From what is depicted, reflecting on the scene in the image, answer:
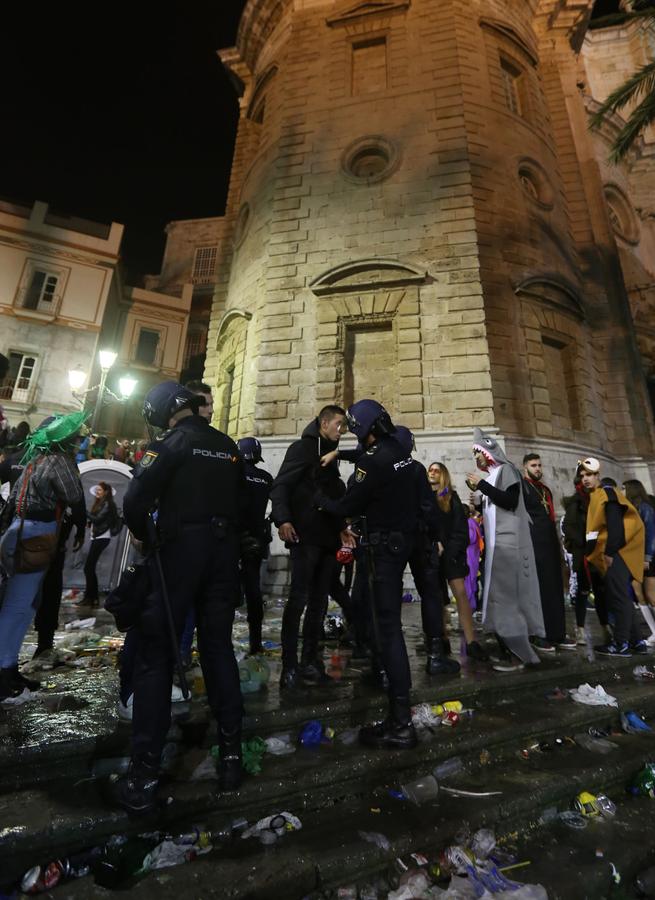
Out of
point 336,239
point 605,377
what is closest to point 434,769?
point 336,239

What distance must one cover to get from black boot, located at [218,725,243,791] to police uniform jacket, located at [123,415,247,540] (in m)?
1.05

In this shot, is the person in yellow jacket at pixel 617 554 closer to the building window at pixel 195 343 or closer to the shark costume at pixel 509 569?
the shark costume at pixel 509 569

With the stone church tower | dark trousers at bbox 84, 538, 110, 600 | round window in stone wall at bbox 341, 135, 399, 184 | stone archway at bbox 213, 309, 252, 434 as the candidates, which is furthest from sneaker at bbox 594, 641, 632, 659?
round window in stone wall at bbox 341, 135, 399, 184

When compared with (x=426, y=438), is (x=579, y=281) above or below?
above

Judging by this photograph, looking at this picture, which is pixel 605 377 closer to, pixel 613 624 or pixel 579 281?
pixel 579 281

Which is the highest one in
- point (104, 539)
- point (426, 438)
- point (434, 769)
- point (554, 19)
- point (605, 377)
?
point (554, 19)

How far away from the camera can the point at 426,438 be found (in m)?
9.64

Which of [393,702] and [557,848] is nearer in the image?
[557,848]

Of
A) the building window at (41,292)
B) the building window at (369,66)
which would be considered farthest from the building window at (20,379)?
the building window at (369,66)

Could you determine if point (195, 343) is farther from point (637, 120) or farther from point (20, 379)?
point (637, 120)

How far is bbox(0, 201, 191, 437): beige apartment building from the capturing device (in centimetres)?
2038

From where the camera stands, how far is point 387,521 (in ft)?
9.68

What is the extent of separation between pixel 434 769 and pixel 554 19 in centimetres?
2269

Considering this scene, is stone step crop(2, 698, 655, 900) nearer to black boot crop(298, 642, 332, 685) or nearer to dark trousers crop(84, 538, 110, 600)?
black boot crop(298, 642, 332, 685)
